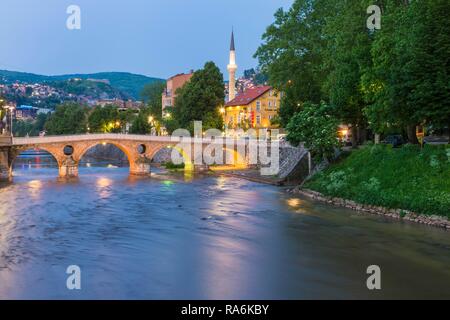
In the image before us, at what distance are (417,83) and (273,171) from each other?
24147mm

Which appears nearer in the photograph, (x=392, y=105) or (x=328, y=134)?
(x=392, y=105)

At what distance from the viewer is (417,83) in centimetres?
2983

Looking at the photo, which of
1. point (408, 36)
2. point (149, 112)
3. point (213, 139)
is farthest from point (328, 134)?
point (149, 112)

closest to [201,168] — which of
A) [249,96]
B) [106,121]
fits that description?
[249,96]

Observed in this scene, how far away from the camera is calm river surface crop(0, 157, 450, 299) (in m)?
18.2

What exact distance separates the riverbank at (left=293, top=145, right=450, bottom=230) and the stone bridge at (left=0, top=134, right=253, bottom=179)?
21189mm

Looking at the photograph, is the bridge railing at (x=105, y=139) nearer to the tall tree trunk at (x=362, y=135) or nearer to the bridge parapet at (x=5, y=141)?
the bridge parapet at (x=5, y=141)

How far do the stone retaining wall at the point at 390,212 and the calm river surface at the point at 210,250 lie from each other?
0.80m

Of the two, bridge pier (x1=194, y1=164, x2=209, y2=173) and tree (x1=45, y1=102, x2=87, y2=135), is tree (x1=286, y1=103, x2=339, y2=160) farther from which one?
tree (x1=45, y1=102, x2=87, y2=135)

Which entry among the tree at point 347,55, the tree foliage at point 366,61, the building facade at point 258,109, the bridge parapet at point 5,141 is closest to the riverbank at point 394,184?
the tree foliage at point 366,61

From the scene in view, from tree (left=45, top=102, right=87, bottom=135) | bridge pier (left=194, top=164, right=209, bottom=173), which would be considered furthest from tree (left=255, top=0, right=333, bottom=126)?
tree (left=45, top=102, right=87, bottom=135)
